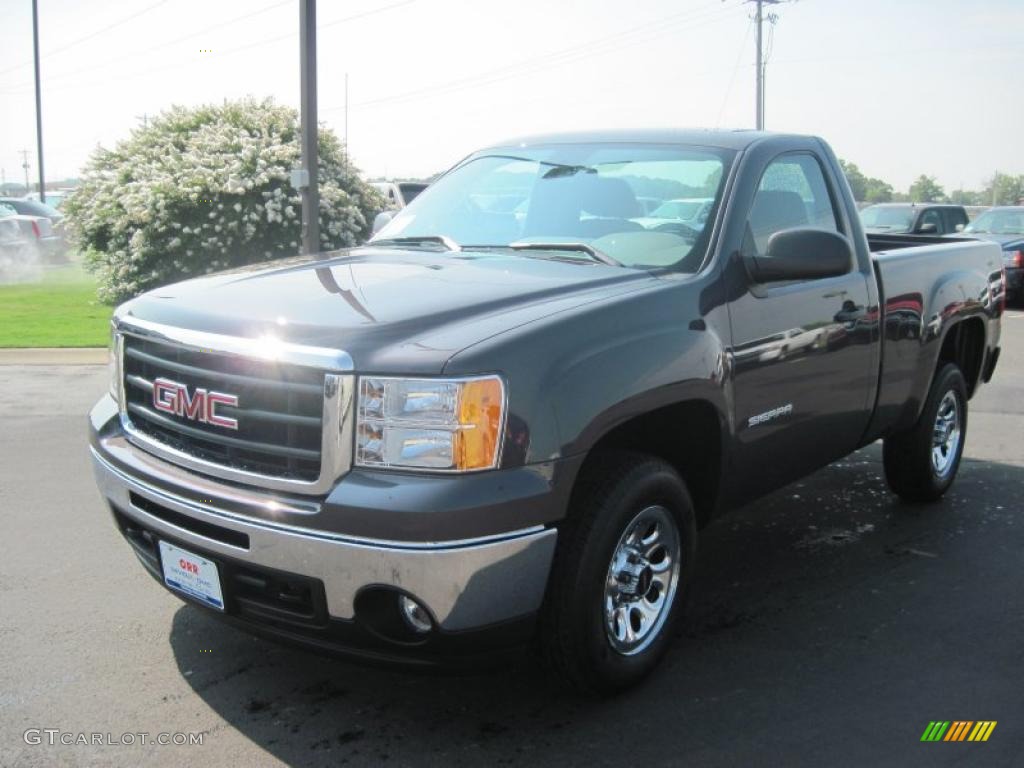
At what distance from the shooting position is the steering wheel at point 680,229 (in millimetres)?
4070

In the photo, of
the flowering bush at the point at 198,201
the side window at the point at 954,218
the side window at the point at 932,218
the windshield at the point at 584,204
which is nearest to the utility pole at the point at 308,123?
the flowering bush at the point at 198,201

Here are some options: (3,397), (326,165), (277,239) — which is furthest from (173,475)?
(326,165)

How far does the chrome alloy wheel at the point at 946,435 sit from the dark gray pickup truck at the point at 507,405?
1.26 metres

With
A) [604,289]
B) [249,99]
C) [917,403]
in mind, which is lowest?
[917,403]

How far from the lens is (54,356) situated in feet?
35.7

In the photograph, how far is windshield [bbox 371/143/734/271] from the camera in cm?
411

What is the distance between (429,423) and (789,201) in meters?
2.33

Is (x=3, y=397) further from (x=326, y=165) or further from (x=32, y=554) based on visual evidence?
(x=326, y=165)

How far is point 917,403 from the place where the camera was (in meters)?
5.43

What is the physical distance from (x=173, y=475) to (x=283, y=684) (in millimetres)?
852

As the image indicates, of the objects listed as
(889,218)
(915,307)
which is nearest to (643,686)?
(915,307)

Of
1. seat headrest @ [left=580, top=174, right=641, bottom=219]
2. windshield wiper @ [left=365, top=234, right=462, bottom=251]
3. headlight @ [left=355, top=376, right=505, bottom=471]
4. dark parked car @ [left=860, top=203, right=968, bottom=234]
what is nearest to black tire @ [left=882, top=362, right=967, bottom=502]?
seat headrest @ [left=580, top=174, right=641, bottom=219]

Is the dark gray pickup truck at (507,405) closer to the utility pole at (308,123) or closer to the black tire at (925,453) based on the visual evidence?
the black tire at (925,453)

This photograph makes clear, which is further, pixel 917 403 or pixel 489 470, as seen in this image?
pixel 917 403
